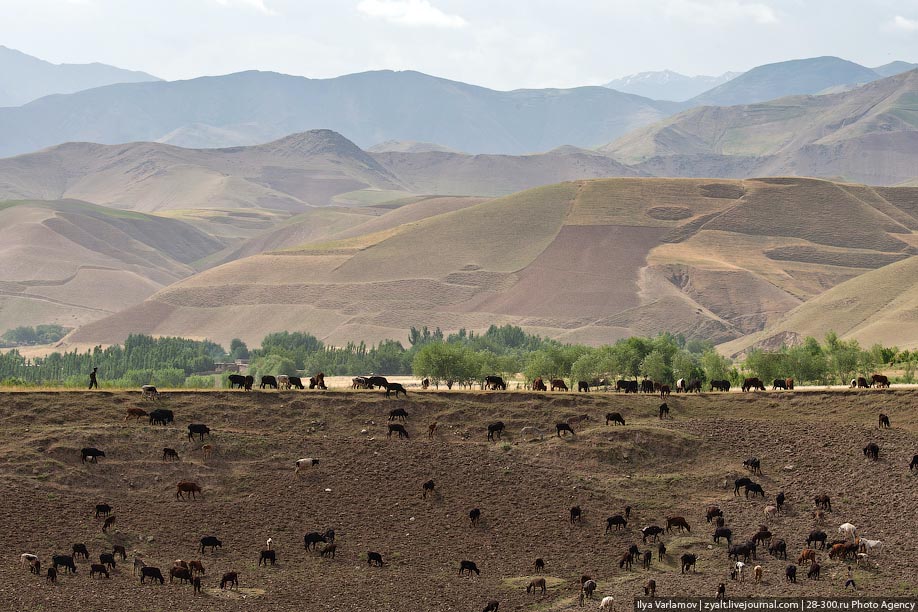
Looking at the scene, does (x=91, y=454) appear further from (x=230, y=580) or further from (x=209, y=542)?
(x=230, y=580)

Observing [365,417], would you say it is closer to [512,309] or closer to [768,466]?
[768,466]

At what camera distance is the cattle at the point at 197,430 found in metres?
51.2

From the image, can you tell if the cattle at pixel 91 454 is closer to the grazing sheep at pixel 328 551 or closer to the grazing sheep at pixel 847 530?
the grazing sheep at pixel 328 551

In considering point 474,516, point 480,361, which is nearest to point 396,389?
point 474,516

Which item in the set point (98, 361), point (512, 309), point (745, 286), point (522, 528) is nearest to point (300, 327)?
point (512, 309)

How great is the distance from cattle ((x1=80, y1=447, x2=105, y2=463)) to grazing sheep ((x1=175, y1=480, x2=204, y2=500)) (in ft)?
13.1

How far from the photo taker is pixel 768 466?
50.6 m

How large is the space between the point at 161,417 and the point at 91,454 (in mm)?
5064

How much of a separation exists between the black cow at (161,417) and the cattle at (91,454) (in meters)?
4.35

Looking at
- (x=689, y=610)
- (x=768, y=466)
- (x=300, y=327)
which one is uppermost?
(x=300, y=327)

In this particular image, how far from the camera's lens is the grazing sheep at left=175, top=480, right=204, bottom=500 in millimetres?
46812

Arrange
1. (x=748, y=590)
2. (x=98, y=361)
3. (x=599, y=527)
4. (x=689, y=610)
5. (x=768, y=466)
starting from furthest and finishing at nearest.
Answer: (x=98, y=361), (x=768, y=466), (x=599, y=527), (x=748, y=590), (x=689, y=610)

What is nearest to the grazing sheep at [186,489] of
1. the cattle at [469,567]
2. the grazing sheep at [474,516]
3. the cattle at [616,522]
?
the grazing sheep at [474,516]

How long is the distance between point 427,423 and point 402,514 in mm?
9564
